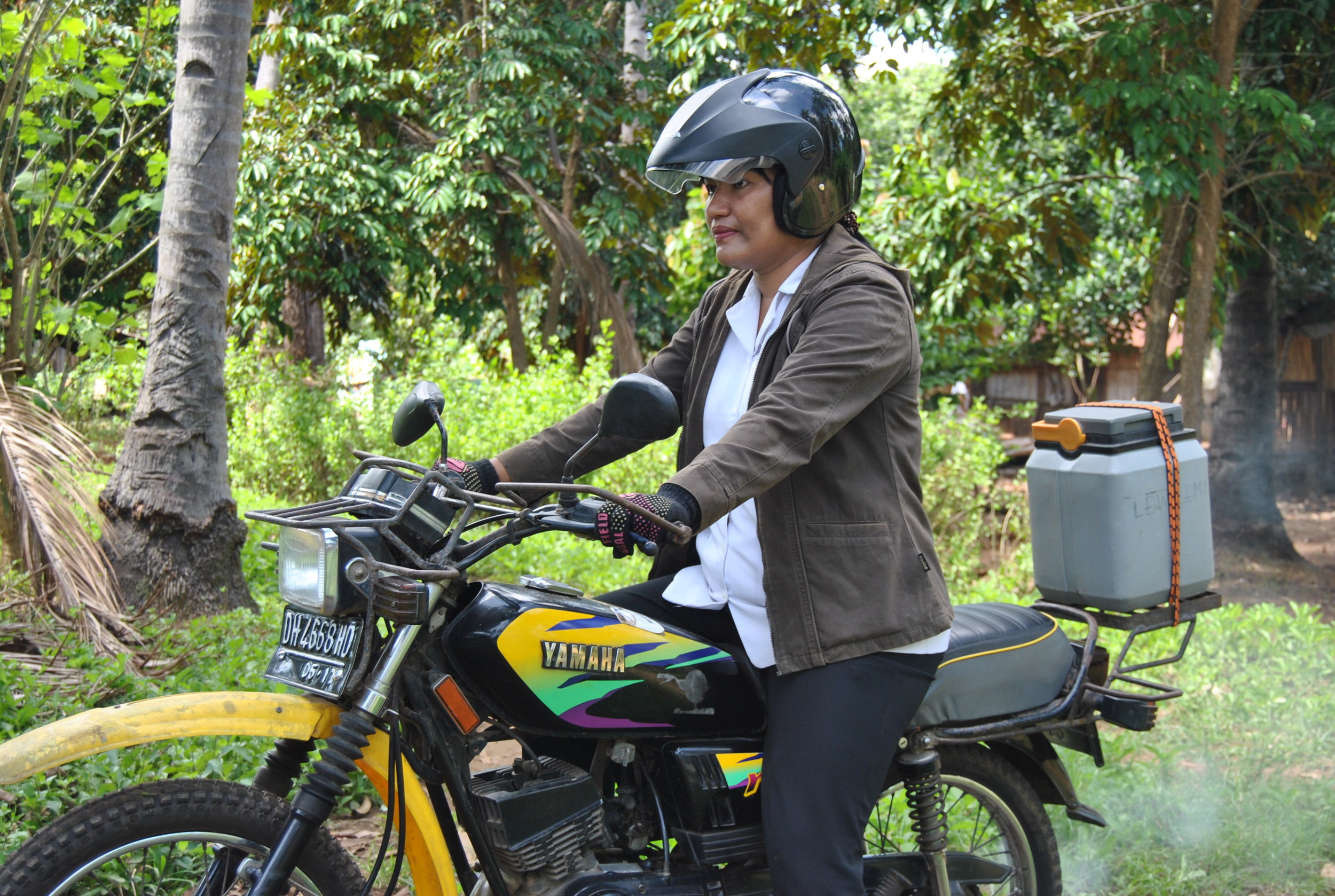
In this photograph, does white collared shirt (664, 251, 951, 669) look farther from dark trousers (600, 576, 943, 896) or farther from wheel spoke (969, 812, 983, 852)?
wheel spoke (969, 812, 983, 852)

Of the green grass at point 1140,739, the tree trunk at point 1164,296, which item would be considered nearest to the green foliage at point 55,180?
the green grass at point 1140,739

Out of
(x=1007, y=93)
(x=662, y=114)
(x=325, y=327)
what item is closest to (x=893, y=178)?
(x=1007, y=93)

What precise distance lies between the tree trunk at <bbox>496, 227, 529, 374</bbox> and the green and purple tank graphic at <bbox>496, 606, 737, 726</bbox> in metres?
8.27

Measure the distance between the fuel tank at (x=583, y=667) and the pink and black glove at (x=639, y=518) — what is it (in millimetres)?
256

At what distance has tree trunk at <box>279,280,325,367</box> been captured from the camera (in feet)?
37.7

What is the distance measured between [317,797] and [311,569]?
39cm

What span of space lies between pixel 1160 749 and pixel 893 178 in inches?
191

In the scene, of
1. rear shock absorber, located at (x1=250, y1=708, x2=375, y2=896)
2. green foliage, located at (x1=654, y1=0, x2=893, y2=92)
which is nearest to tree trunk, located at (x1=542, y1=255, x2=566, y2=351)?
green foliage, located at (x1=654, y1=0, x2=893, y2=92)

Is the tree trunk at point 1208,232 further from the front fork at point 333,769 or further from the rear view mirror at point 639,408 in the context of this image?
the front fork at point 333,769

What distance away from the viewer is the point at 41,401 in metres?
4.41

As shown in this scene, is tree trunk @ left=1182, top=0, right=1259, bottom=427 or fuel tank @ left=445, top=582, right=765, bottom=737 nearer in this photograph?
fuel tank @ left=445, top=582, right=765, bottom=737

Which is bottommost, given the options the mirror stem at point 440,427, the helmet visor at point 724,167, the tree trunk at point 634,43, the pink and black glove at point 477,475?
the pink and black glove at point 477,475

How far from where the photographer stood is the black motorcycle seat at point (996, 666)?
2572 millimetres

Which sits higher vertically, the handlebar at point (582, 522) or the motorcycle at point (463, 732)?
the handlebar at point (582, 522)
